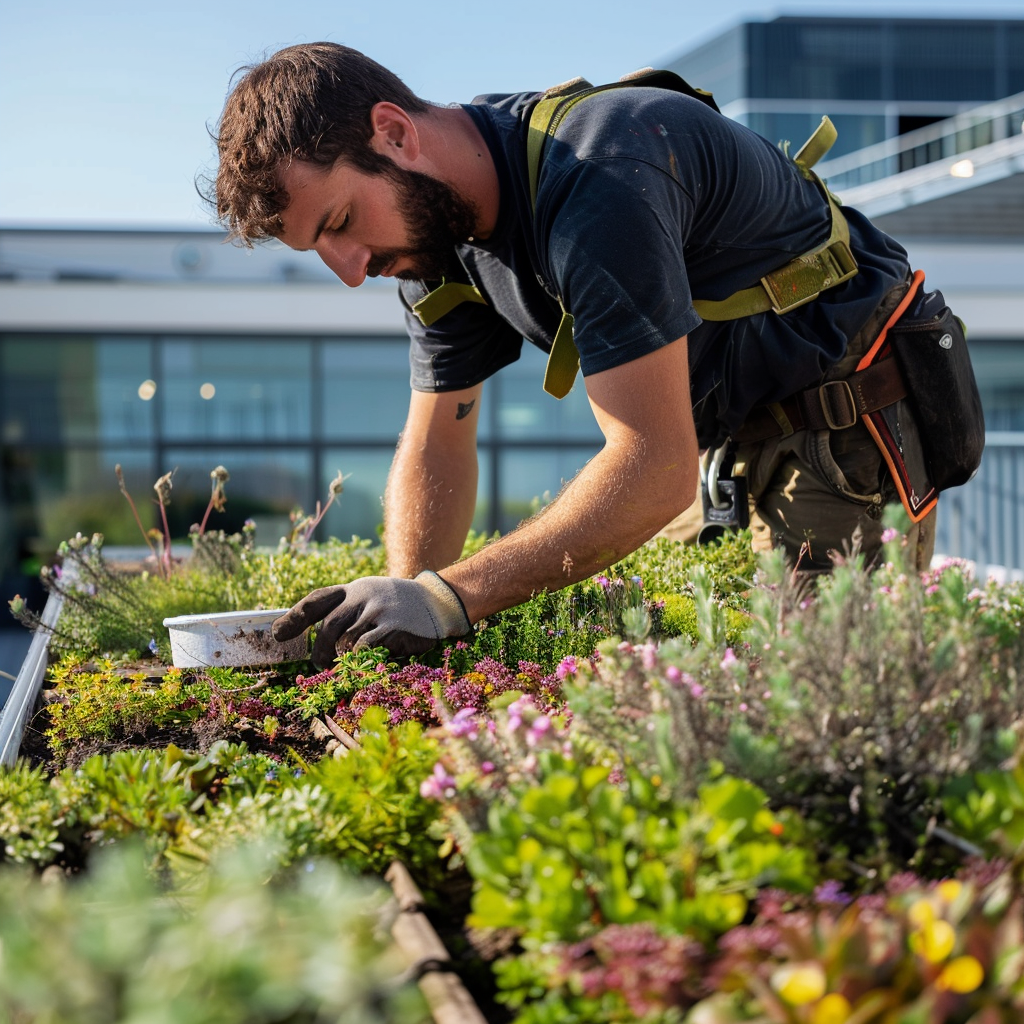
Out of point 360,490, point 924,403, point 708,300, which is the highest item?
point 708,300

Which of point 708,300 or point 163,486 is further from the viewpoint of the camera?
point 163,486

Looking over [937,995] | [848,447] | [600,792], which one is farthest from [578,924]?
[848,447]

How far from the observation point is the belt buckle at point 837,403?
2.62 meters

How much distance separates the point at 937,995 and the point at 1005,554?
329 inches

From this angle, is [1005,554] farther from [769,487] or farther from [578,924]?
[578,924]

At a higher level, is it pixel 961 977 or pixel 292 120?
pixel 292 120

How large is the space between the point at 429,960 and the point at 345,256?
1.74 metres

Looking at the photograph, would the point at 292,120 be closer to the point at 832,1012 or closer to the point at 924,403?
the point at 924,403

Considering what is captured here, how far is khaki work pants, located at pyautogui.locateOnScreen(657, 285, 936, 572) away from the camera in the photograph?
2699 millimetres

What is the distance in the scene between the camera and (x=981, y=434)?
2818 millimetres

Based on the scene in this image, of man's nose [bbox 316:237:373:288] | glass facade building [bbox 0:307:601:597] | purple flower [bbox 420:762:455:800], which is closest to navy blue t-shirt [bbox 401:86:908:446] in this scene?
man's nose [bbox 316:237:373:288]

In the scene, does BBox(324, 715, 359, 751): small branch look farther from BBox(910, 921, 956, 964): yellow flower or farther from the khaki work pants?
the khaki work pants

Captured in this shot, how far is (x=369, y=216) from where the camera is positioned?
7.54ft

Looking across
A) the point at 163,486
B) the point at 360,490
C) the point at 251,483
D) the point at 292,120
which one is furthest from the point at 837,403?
the point at 360,490
